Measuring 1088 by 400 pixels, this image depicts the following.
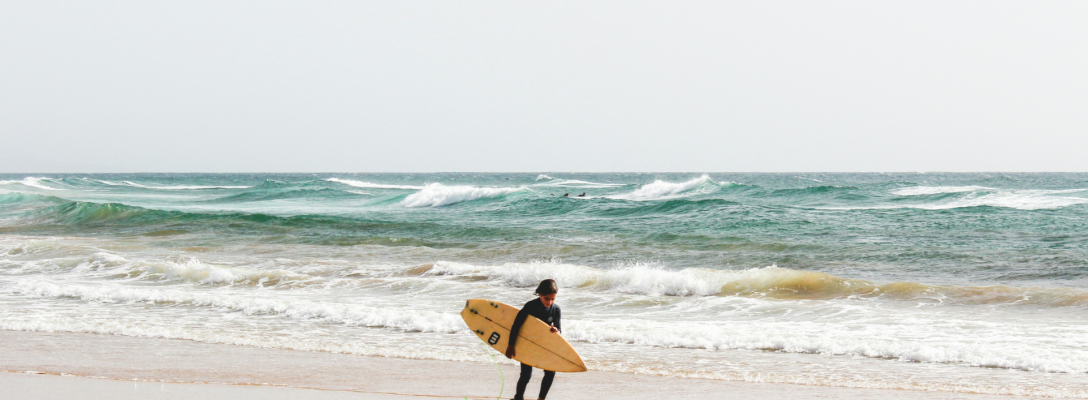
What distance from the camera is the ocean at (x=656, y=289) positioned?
278 inches

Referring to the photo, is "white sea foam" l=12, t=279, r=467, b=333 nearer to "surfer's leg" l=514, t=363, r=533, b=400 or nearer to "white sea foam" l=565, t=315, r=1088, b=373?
"white sea foam" l=565, t=315, r=1088, b=373

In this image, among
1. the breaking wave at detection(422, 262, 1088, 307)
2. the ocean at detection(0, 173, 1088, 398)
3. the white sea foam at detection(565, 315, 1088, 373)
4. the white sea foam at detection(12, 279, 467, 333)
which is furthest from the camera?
the breaking wave at detection(422, 262, 1088, 307)

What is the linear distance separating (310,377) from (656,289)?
6266 mm

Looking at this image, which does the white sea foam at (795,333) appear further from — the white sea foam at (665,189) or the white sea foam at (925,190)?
the white sea foam at (665,189)

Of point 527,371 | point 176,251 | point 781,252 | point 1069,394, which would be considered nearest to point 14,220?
point 176,251

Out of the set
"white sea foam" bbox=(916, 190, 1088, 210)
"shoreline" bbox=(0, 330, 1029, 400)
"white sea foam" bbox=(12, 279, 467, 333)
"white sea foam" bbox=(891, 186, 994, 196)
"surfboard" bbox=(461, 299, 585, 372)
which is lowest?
"white sea foam" bbox=(12, 279, 467, 333)

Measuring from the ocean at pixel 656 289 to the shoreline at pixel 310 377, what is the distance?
32 centimetres

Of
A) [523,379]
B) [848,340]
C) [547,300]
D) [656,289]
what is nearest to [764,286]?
[656,289]

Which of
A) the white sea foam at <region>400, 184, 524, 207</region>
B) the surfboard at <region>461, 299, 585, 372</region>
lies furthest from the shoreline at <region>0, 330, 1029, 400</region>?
the white sea foam at <region>400, 184, 524, 207</region>

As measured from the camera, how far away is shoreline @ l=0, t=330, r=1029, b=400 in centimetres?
563

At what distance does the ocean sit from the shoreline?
0.32 meters

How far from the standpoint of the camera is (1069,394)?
570cm

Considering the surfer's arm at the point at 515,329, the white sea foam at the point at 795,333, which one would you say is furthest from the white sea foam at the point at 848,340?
the surfer's arm at the point at 515,329

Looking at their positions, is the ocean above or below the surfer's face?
below
